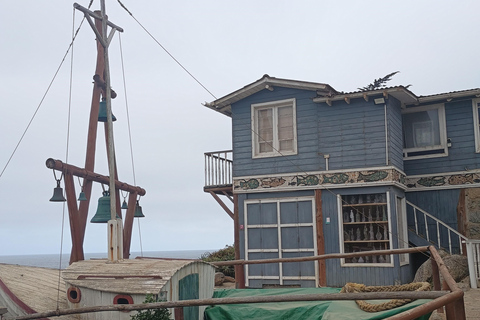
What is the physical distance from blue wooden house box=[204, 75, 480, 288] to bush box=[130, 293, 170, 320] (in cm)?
753

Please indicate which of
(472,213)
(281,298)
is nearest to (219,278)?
(472,213)

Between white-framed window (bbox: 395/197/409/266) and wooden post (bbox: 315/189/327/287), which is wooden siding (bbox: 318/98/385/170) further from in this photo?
white-framed window (bbox: 395/197/409/266)

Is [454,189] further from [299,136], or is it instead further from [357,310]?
[357,310]

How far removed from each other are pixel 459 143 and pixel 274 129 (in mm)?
5366

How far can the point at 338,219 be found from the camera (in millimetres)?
14562

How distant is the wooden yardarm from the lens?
10109 mm

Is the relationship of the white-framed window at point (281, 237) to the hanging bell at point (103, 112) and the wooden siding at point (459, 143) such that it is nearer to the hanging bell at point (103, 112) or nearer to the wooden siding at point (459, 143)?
the wooden siding at point (459, 143)

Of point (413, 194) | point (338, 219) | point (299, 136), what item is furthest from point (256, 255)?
point (413, 194)

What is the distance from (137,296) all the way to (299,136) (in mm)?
8559

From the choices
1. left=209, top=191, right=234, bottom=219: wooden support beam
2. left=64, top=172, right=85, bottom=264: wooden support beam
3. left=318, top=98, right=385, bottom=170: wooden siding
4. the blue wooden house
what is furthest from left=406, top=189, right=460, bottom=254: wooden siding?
left=64, top=172, right=85, bottom=264: wooden support beam

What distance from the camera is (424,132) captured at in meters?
16.3

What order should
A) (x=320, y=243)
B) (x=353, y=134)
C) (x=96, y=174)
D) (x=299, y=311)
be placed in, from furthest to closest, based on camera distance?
(x=353, y=134) → (x=320, y=243) → (x=96, y=174) → (x=299, y=311)

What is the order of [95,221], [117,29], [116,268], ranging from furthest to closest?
[117,29] < [95,221] < [116,268]

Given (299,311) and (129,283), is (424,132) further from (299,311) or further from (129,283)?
(129,283)
